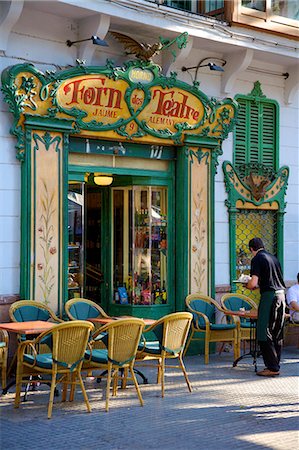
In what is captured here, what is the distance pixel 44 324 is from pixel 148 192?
3653 mm

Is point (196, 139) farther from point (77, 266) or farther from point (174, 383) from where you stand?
point (174, 383)

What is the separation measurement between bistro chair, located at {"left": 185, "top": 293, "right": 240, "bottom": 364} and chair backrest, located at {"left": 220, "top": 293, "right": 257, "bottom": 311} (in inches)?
13.5

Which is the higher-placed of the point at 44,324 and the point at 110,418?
the point at 44,324

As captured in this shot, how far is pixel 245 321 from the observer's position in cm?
1270

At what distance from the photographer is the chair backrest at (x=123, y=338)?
27.6 feet

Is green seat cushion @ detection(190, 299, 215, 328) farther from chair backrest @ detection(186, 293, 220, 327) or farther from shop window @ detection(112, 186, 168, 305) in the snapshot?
shop window @ detection(112, 186, 168, 305)

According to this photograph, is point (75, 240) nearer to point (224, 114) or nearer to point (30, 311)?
point (30, 311)

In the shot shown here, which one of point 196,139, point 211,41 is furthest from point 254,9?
point 196,139

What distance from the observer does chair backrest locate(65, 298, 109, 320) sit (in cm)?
1055

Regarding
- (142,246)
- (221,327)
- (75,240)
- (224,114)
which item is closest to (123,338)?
(75,240)

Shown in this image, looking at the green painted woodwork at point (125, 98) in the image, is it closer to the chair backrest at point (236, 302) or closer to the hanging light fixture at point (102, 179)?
the hanging light fixture at point (102, 179)

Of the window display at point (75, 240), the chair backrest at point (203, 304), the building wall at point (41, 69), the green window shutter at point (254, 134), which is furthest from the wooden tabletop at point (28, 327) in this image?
the green window shutter at point (254, 134)

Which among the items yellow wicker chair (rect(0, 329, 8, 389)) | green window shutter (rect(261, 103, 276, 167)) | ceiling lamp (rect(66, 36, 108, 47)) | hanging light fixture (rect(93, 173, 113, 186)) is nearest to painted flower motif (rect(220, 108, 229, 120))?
green window shutter (rect(261, 103, 276, 167))

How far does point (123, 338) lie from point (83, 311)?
2.24 meters
